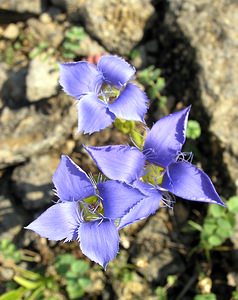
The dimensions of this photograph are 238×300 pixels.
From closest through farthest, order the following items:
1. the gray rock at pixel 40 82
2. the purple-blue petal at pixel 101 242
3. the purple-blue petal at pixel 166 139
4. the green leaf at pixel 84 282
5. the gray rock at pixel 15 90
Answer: the purple-blue petal at pixel 101 242 → the purple-blue petal at pixel 166 139 → the green leaf at pixel 84 282 → the gray rock at pixel 40 82 → the gray rock at pixel 15 90

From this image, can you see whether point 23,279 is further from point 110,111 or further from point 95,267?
point 110,111

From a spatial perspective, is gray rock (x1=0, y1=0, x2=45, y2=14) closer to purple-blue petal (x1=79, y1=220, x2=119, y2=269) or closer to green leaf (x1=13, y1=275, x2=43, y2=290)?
green leaf (x1=13, y1=275, x2=43, y2=290)

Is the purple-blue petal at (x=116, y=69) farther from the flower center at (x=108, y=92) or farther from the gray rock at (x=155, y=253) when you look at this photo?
→ the gray rock at (x=155, y=253)

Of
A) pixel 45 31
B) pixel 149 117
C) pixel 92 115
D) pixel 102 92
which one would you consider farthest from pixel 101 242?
pixel 45 31

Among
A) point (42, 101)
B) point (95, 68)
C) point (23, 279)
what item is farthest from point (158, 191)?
point (42, 101)

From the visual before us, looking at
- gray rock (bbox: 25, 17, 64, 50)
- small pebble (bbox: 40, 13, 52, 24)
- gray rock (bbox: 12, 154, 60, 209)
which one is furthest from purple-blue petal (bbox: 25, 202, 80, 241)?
small pebble (bbox: 40, 13, 52, 24)

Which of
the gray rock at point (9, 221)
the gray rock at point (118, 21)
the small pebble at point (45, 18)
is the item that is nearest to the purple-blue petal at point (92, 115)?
the gray rock at point (9, 221)
